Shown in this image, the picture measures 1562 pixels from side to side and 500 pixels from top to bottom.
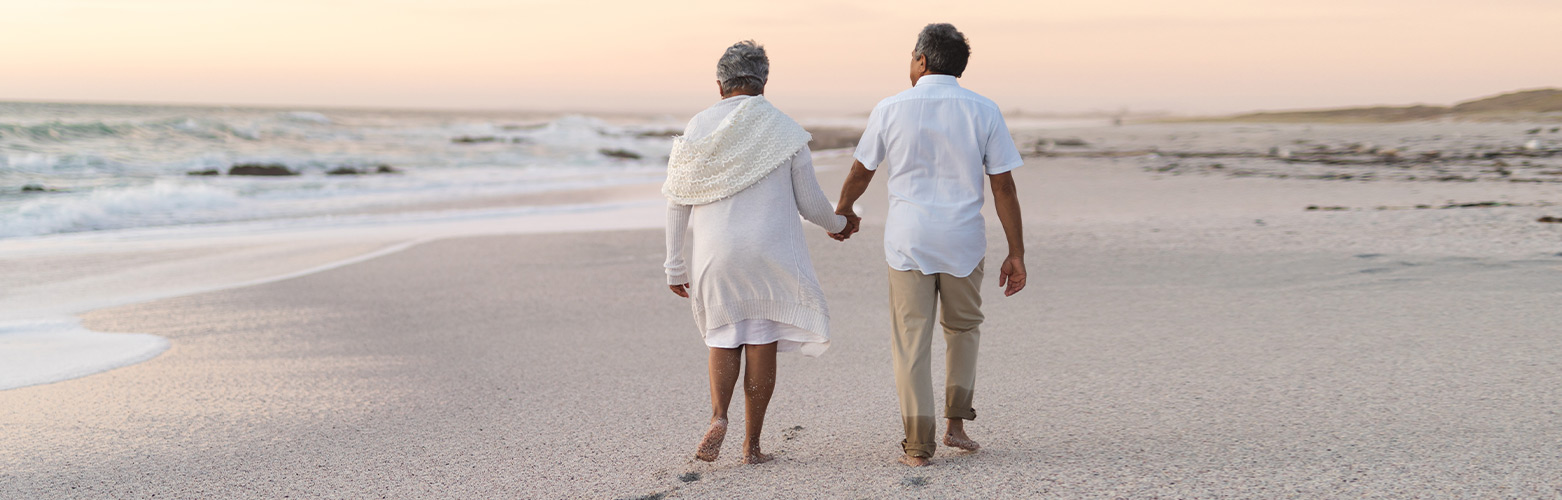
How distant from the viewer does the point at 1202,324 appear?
16.4ft

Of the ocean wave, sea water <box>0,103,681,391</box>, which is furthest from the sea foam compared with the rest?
the ocean wave

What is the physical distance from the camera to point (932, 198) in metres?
2.89

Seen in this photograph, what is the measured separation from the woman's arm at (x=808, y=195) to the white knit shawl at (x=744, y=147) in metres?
0.05

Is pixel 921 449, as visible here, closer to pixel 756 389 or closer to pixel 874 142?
pixel 756 389

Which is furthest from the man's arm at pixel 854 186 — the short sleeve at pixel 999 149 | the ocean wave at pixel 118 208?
the ocean wave at pixel 118 208

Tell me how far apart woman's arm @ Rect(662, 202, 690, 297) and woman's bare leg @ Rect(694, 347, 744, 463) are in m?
0.24

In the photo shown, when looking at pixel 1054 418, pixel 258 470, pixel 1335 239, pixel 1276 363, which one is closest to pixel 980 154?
pixel 1054 418

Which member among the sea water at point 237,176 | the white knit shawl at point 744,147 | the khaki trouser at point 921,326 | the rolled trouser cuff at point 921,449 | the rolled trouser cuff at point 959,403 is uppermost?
the white knit shawl at point 744,147

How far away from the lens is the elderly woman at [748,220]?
286cm

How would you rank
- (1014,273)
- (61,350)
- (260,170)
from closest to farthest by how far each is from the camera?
(1014,273) < (61,350) < (260,170)

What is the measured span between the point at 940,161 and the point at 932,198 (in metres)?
0.11

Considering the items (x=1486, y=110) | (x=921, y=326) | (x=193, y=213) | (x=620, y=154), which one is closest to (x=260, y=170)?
(x=193, y=213)

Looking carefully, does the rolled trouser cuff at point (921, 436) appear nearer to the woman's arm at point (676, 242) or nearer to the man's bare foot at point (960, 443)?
the man's bare foot at point (960, 443)

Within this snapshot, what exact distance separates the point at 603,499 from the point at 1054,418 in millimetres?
1647
